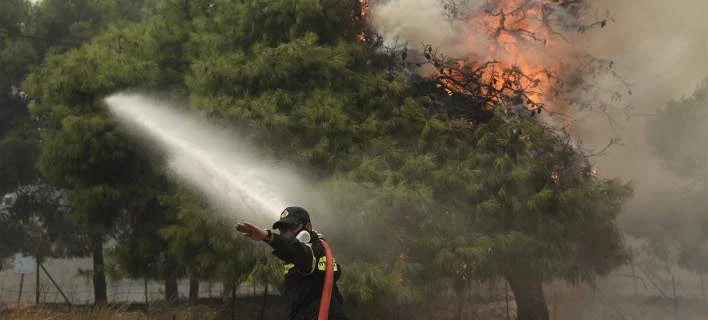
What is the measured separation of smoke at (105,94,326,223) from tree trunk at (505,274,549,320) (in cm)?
549

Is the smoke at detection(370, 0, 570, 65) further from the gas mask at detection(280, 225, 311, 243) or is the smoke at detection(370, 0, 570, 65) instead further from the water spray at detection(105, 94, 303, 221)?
the gas mask at detection(280, 225, 311, 243)

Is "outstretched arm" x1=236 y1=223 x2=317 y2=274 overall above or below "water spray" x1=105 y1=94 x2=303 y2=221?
below

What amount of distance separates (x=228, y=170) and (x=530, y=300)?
7496mm

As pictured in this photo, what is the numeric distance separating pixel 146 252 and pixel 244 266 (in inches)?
220

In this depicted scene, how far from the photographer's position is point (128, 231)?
20.3 m

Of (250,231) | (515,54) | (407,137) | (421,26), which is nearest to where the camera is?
(250,231)

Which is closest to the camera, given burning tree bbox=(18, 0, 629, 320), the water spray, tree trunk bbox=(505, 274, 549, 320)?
the water spray

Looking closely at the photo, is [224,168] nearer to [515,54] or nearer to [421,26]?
[421,26]

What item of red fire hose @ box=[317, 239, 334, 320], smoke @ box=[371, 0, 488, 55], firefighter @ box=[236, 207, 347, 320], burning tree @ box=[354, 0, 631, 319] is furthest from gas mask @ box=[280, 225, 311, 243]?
smoke @ box=[371, 0, 488, 55]

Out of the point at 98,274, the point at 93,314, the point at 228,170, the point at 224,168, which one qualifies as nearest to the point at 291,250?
the point at 228,170

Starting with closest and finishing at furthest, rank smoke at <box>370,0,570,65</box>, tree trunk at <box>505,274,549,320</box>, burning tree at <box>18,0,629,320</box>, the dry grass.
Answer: the dry grass < burning tree at <box>18,0,629,320</box> < tree trunk at <box>505,274,549,320</box> < smoke at <box>370,0,570,65</box>

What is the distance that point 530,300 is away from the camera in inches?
589

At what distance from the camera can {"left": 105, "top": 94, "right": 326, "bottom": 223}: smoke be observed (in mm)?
12375

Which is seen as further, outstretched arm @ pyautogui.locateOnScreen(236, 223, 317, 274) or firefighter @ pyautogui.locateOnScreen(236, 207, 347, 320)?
firefighter @ pyautogui.locateOnScreen(236, 207, 347, 320)
